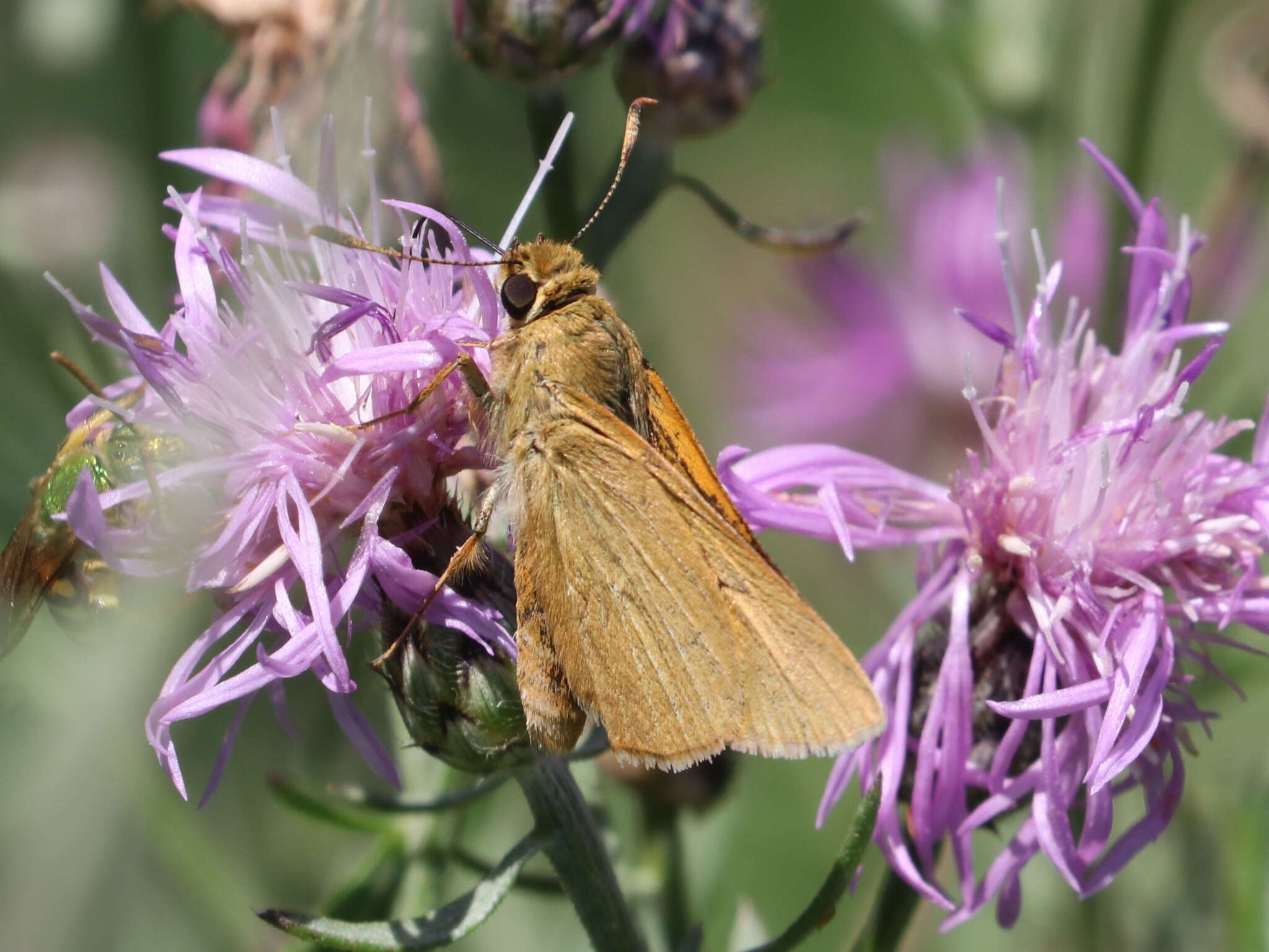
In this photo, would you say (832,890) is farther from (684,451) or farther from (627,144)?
(627,144)

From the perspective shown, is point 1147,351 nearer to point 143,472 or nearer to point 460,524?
point 460,524

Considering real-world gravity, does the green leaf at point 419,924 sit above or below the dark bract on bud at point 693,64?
below

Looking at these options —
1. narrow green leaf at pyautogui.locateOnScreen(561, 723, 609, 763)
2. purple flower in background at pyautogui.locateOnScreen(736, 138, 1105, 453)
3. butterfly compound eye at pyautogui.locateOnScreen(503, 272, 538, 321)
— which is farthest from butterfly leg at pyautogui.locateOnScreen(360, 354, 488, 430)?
purple flower in background at pyautogui.locateOnScreen(736, 138, 1105, 453)

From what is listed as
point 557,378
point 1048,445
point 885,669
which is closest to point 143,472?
point 557,378

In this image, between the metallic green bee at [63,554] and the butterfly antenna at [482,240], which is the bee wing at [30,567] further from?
the butterfly antenna at [482,240]

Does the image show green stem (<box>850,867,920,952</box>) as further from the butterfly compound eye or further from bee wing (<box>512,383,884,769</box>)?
the butterfly compound eye

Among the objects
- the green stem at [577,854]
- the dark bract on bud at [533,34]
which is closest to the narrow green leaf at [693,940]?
the green stem at [577,854]

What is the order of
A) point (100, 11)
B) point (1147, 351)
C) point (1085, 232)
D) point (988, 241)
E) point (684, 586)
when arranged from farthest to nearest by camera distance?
point (988, 241) < point (1085, 232) < point (100, 11) < point (1147, 351) < point (684, 586)
